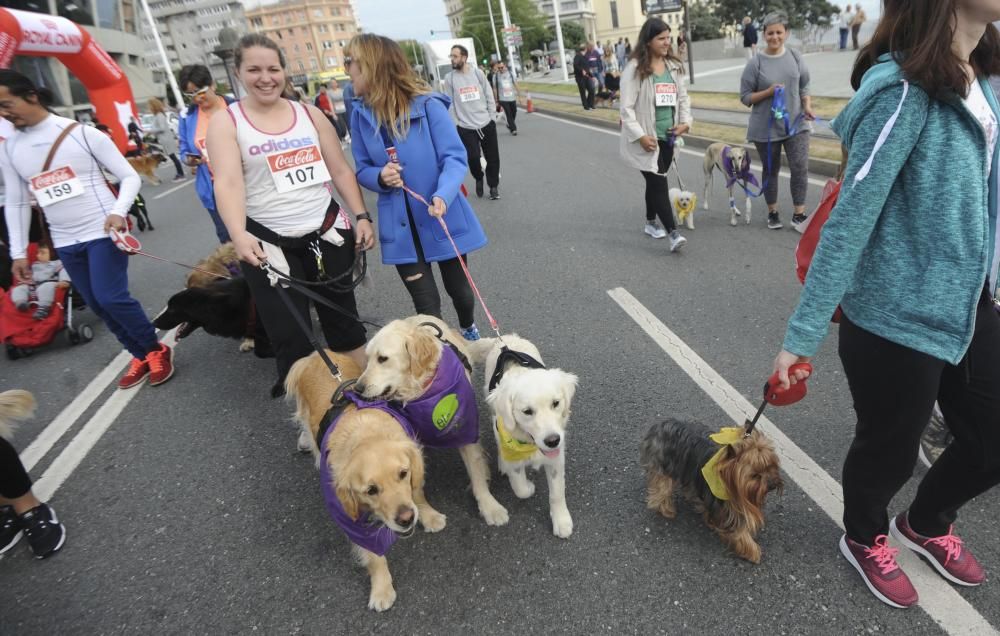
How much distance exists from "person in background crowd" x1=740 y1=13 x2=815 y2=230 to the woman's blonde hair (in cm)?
417

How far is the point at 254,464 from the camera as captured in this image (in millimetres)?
3312

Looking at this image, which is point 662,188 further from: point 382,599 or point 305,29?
point 305,29

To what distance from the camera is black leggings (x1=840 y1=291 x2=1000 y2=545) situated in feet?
5.16

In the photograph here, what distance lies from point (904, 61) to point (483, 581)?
2.37 meters

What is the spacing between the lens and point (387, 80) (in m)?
2.95

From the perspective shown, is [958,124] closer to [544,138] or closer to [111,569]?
[111,569]

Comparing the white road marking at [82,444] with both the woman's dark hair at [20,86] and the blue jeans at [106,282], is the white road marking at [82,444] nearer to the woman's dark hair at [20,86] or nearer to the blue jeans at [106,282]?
the blue jeans at [106,282]

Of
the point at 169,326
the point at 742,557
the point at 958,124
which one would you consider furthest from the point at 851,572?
the point at 169,326

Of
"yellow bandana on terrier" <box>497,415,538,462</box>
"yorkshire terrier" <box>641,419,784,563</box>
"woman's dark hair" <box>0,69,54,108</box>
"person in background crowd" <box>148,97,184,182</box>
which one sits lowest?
"yorkshire terrier" <box>641,419,784,563</box>

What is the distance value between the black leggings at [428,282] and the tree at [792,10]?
133 ft

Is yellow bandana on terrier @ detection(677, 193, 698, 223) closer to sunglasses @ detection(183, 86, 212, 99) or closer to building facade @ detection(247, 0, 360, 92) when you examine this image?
sunglasses @ detection(183, 86, 212, 99)

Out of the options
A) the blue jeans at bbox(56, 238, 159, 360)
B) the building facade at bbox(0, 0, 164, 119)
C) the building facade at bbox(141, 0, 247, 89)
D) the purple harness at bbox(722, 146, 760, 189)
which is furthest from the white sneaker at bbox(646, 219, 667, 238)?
the building facade at bbox(141, 0, 247, 89)

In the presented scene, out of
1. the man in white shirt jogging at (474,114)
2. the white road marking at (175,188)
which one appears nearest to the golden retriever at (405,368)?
the man in white shirt jogging at (474,114)

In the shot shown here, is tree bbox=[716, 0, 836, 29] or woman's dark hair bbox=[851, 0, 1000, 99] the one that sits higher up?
tree bbox=[716, 0, 836, 29]
